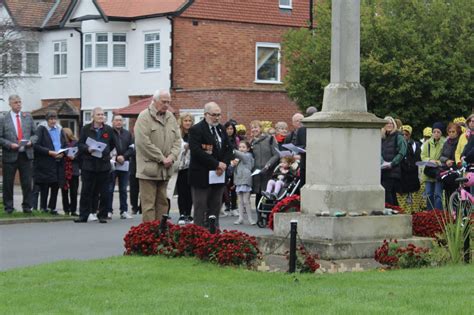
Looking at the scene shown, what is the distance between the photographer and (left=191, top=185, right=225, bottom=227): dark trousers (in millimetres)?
17125

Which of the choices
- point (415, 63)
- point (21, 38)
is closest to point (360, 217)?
point (415, 63)

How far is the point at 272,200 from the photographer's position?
22281 mm

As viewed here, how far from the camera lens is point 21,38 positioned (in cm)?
5491

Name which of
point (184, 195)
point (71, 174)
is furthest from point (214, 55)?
point (184, 195)

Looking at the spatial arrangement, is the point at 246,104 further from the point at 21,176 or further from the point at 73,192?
the point at 21,176

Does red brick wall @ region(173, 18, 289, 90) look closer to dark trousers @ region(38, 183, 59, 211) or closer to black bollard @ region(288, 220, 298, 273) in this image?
dark trousers @ region(38, 183, 59, 211)

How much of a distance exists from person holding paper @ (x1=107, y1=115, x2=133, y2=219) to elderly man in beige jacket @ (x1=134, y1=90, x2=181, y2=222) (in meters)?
5.97

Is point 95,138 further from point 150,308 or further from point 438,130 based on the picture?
point 150,308

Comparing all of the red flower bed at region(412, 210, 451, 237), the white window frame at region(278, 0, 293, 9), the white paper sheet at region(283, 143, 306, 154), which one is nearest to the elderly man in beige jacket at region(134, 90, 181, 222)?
the red flower bed at region(412, 210, 451, 237)

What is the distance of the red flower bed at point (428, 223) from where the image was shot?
614 inches

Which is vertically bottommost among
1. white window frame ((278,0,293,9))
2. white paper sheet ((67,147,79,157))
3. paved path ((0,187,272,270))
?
paved path ((0,187,272,270))

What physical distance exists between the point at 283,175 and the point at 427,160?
319 cm

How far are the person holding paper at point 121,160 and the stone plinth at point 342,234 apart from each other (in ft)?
29.6

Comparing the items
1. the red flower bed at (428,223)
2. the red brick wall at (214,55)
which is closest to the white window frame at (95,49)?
the red brick wall at (214,55)
